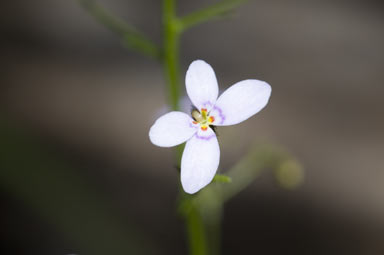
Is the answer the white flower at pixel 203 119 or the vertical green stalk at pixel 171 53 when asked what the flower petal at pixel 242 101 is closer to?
the white flower at pixel 203 119

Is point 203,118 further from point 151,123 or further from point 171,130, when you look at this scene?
point 151,123

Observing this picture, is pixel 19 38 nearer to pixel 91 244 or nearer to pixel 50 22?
pixel 50 22

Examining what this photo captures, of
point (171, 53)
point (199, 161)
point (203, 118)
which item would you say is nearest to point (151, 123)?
point (171, 53)

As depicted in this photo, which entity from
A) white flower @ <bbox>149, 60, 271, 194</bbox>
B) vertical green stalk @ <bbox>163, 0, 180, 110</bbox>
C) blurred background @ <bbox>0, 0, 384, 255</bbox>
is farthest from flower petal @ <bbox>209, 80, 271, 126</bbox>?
blurred background @ <bbox>0, 0, 384, 255</bbox>

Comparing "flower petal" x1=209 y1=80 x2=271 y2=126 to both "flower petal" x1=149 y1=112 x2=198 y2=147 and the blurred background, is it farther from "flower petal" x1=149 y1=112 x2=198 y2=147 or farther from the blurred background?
the blurred background

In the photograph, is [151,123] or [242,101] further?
[151,123]

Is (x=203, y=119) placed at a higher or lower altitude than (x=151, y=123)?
lower
